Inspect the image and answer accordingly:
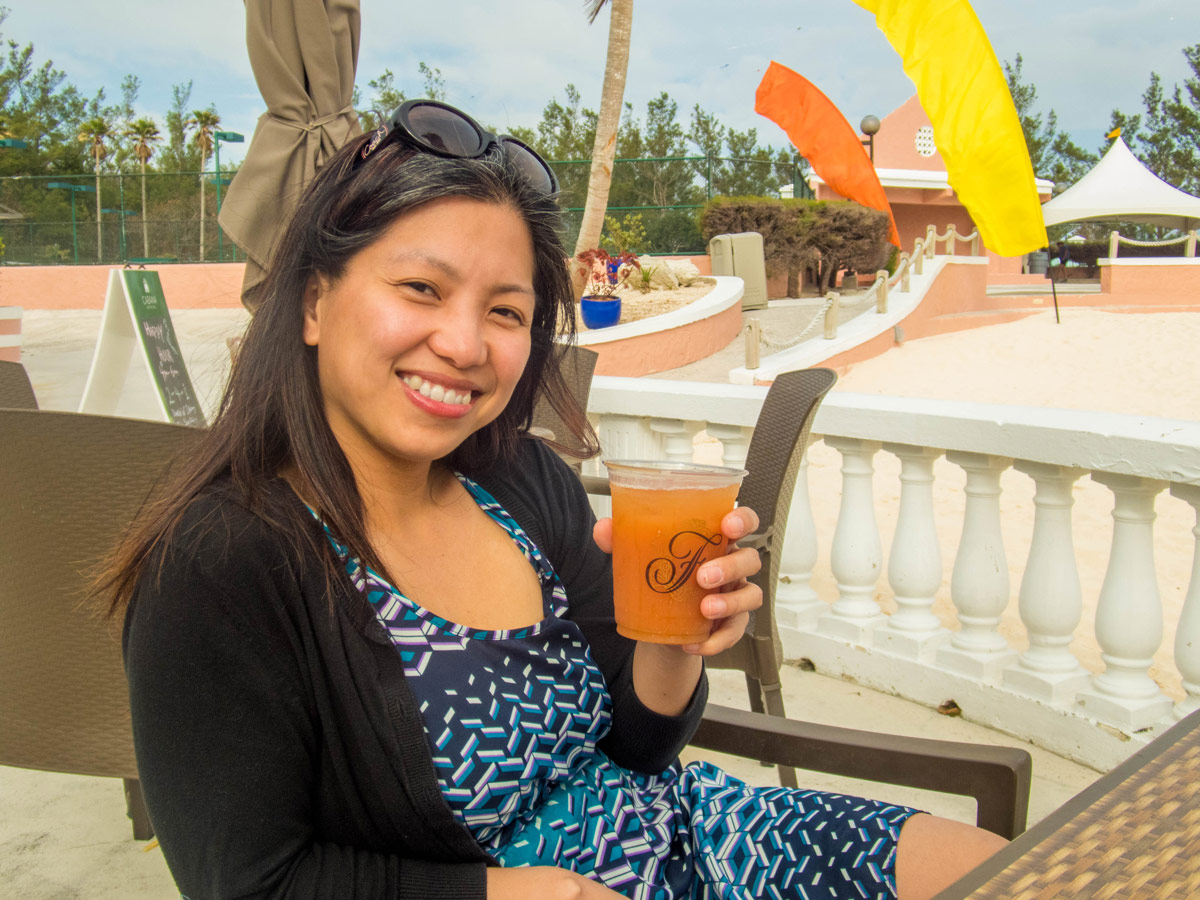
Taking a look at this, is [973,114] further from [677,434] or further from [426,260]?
[426,260]

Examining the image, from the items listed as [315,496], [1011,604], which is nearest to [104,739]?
[315,496]

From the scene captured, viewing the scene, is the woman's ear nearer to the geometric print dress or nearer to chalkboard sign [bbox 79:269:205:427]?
the geometric print dress

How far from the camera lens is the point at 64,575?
1445 millimetres

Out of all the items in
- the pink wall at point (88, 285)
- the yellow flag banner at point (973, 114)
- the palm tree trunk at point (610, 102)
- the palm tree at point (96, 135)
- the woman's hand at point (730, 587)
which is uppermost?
the palm tree at point (96, 135)

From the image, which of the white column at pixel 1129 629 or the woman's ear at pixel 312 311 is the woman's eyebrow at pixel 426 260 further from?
the white column at pixel 1129 629

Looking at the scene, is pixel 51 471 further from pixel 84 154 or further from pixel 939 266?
pixel 84 154

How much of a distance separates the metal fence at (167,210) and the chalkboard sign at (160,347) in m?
16.1

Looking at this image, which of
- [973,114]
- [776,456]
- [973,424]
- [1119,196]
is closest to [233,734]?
[776,456]

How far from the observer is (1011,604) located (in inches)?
172

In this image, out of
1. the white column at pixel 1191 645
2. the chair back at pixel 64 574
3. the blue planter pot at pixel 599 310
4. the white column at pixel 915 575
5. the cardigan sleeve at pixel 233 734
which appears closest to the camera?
the cardigan sleeve at pixel 233 734

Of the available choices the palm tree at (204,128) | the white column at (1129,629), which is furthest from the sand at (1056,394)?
the palm tree at (204,128)

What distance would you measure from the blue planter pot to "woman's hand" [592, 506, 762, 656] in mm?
11165

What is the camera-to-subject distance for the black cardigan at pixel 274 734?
0.88 meters

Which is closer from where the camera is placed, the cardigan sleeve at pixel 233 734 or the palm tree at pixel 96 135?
the cardigan sleeve at pixel 233 734
